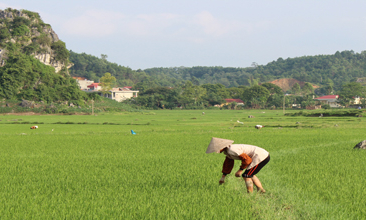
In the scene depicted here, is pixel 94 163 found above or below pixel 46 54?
below

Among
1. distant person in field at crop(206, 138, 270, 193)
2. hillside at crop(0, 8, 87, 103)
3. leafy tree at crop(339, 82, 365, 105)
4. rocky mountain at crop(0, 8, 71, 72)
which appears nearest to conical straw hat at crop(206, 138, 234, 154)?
distant person in field at crop(206, 138, 270, 193)

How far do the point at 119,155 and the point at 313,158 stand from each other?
24.8 ft

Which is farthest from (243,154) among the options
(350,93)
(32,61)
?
(350,93)

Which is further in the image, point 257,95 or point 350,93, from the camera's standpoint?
point 257,95

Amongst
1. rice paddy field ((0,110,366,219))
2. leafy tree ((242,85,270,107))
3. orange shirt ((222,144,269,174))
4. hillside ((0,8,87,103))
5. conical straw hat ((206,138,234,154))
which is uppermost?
hillside ((0,8,87,103))

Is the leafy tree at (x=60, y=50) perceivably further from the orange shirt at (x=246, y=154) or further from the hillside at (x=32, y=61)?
the orange shirt at (x=246, y=154)

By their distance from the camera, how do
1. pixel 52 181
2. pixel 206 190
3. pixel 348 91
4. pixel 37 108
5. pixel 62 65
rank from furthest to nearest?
pixel 348 91 → pixel 62 65 → pixel 37 108 → pixel 52 181 → pixel 206 190

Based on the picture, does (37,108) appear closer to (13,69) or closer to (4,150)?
(13,69)

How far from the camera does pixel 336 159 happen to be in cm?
1261

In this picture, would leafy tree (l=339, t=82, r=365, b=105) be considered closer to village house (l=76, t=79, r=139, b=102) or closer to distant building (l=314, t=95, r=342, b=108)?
distant building (l=314, t=95, r=342, b=108)

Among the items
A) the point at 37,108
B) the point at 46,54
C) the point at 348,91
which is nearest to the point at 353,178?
the point at 37,108

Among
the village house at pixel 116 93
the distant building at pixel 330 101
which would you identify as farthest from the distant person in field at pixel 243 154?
the distant building at pixel 330 101

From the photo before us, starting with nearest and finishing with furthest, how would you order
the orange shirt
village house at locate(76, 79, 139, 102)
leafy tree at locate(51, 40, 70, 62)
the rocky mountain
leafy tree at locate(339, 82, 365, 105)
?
the orange shirt, the rocky mountain, leafy tree at locate(51, 40, 70, 62), leafy tree at locate(339, 82, 365, 105), village house at locate(76, 79, 139, 102)

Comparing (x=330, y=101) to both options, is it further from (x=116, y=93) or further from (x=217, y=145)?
(x=217, y=145)
